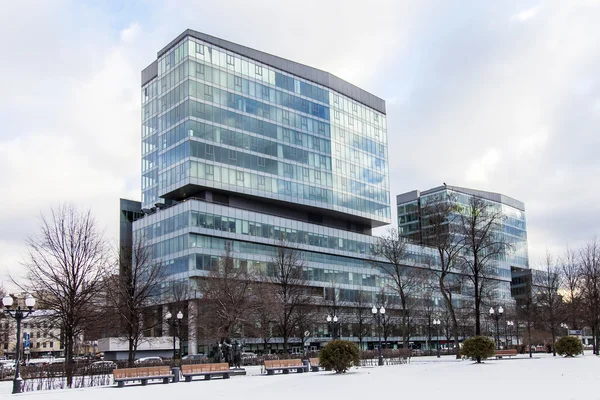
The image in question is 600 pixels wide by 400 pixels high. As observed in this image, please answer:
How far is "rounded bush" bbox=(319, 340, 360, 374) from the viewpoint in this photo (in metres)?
33.3

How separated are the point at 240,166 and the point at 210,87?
1106 cm

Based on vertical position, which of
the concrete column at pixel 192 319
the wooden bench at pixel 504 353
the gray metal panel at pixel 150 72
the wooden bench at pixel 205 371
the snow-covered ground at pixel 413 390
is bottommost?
the wooden bench at pixel 504 353

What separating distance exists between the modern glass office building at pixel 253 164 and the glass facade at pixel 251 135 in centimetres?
15

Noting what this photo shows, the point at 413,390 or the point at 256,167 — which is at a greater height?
the point at 256,167

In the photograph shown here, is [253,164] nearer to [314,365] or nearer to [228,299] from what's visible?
[228,299]

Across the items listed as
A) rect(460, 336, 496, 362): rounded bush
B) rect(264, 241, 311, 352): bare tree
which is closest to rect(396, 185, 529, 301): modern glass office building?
rect(264, 241, 311, 352): bare tree

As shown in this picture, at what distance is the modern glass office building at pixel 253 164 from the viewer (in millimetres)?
77812

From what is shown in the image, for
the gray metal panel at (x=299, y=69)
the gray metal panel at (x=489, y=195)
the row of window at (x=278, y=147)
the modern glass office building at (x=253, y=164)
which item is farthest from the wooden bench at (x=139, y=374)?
the gray metal panel at (x=489, y=195)

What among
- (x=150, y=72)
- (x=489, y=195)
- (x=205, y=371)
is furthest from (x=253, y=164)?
(x=489, y=195)

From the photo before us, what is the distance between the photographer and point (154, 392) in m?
25.7

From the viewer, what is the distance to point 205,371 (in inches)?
1335

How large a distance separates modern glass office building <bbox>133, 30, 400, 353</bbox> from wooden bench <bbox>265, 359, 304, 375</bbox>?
29759mm

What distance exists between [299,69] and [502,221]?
225ft

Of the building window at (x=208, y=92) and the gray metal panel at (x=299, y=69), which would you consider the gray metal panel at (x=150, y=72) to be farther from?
the building window at (x=208, y=92)
